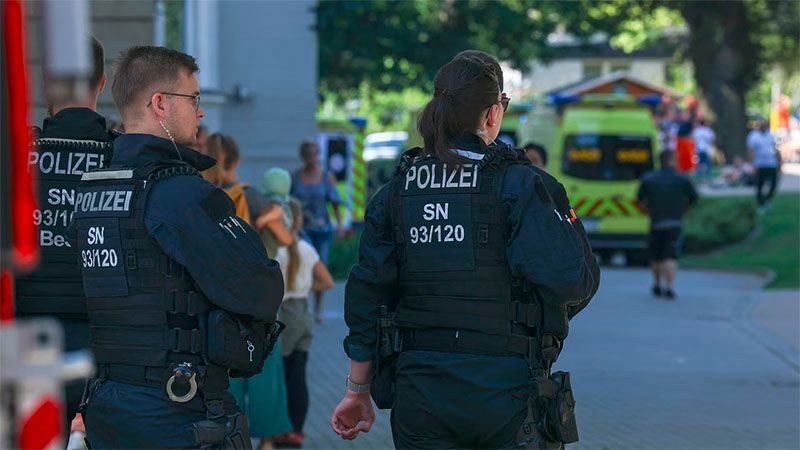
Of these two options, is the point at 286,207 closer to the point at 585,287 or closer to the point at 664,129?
the point at 585,287

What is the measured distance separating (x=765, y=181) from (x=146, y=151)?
25947 millimetres

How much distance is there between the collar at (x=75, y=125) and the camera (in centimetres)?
461

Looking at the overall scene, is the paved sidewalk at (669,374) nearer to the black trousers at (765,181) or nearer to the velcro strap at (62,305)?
the velcro strap at (62,305)

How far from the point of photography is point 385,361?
4328 mm

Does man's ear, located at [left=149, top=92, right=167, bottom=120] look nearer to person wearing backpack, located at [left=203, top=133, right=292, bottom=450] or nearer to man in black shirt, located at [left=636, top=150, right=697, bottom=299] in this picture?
person wearing backpack, located at [left=203, top=133, right=292, bottom=450]

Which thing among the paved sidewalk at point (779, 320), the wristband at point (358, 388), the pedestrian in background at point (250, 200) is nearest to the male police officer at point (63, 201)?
the wristband at point (358, 388)

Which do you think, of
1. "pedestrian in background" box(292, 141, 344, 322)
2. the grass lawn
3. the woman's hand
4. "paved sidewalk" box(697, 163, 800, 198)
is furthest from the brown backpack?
"paved sidewalk" box(697, 163, 800, 198)

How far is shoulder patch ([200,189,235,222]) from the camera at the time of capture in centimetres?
390

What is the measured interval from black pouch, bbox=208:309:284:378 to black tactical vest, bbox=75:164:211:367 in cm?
3

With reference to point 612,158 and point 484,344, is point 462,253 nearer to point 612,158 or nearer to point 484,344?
point 484,344

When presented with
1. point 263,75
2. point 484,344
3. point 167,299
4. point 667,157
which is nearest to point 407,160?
point 484,344

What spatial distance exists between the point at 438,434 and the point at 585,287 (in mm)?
563

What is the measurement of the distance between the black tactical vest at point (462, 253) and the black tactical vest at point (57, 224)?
102 centimetres

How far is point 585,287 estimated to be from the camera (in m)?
4.09
